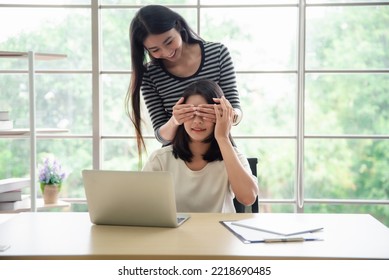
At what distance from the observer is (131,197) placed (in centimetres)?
171

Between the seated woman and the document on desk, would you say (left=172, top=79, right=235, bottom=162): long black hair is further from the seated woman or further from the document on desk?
the document on desk

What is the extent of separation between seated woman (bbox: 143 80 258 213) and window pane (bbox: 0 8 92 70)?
1.69 metres

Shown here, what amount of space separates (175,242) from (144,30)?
1.02 metres

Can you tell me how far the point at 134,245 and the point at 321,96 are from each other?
95.7 inches

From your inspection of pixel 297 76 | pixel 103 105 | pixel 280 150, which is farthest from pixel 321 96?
pixel 103 105

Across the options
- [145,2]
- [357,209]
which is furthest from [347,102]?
[145,2]

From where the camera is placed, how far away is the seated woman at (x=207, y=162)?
83.6 inches

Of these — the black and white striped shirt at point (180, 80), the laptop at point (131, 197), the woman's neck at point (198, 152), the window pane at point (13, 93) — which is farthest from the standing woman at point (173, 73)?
the window pane at point (13, 93)

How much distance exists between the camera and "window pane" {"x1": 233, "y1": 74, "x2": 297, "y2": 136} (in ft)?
12.0

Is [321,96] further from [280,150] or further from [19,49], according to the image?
[19,49]

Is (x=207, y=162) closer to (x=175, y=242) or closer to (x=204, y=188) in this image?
(x=204, y=188)

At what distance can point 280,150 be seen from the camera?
12.2 ft

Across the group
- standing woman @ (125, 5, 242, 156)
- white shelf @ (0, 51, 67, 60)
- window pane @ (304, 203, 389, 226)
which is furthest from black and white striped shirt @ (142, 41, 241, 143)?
window pane @ (304, 203, 389, 226)
